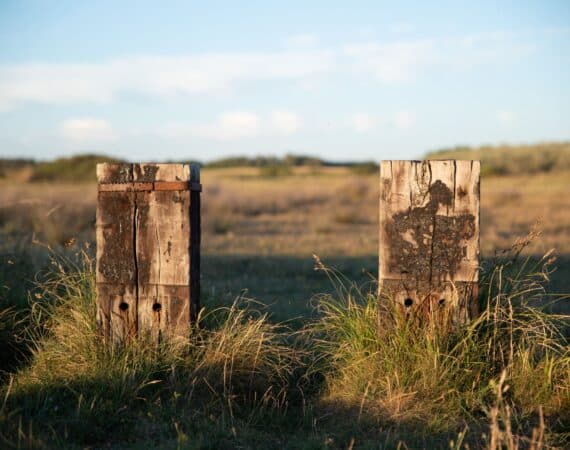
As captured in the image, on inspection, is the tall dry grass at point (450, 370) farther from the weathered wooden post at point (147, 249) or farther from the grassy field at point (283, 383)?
the weathered wooden post at point (147, 249)

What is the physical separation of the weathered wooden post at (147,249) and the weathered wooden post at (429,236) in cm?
155

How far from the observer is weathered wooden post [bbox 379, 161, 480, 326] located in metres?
5.23

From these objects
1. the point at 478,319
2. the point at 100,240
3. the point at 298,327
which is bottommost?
the point at 298,327

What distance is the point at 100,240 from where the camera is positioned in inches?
217

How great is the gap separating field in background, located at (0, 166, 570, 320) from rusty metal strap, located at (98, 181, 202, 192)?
652 millimetres

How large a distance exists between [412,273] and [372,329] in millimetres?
539

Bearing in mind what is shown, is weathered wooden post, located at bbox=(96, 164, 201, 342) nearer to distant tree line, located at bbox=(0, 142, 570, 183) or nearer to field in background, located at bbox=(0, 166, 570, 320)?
field in background, located at bbox=(0, 166, 570, 320)

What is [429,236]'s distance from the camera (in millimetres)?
5293

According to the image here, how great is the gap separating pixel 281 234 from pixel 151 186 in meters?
11.8

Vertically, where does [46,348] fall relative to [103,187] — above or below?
below

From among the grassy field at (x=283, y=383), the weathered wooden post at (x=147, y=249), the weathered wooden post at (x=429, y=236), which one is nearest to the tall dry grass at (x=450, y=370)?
the grassy field at (x=283, y=383)

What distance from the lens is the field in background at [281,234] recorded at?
919 cm

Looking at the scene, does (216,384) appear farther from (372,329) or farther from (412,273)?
(412,273)

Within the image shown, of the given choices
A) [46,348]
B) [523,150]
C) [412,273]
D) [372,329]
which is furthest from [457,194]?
[523,150]
